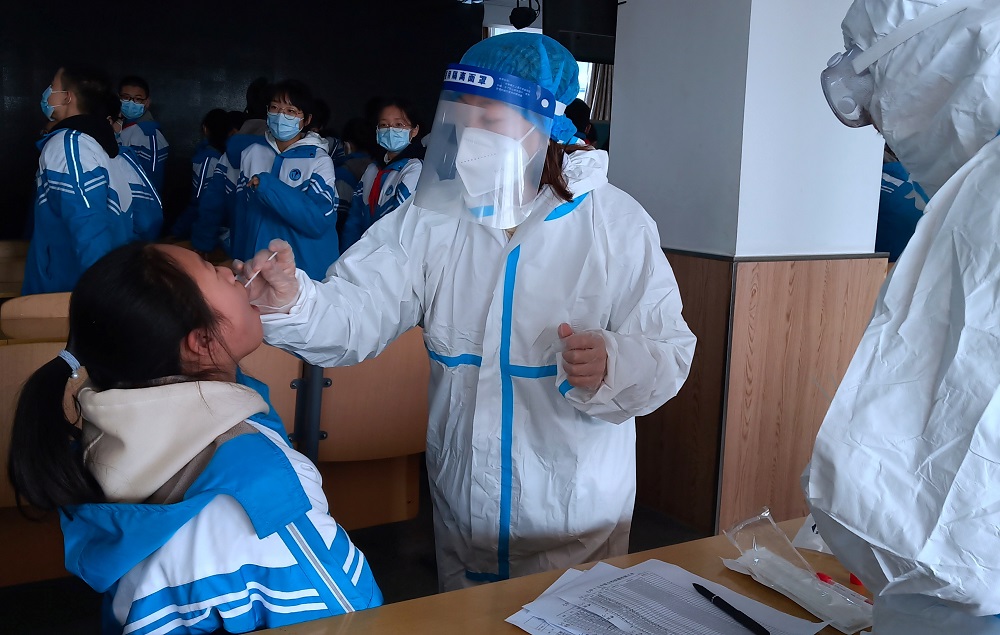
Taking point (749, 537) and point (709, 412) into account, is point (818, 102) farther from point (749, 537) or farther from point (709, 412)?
point (749, 537)

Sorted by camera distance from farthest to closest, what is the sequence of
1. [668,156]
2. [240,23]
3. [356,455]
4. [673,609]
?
[240,23] → [668,156] → [356,455] → [673,609]

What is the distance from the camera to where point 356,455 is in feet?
7.81

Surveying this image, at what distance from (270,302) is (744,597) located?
2.81 ft

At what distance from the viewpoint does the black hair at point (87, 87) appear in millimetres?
3420

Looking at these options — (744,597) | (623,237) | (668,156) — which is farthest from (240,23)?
(744,597)

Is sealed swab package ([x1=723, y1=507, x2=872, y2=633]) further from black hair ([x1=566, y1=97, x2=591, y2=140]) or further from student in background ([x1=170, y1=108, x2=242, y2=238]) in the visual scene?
student in background ([x1=170, y1=108, x2=242, y2=238])

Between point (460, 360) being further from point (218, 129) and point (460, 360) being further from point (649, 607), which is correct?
point (218, 129)

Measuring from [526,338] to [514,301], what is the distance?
Answer: 7 cm

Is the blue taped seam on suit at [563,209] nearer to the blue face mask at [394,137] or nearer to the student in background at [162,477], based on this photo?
the student in background at [162,477]

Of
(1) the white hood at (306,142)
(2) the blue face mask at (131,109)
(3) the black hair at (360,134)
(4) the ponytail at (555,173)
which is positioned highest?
(2) the blue face mask at (131,109)

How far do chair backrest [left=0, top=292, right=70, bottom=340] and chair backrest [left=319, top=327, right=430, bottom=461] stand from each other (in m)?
1.00

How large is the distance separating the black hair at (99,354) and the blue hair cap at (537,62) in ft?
2.32

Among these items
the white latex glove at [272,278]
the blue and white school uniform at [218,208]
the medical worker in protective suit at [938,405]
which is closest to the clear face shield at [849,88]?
the medical worker in protective suit at [938,405]

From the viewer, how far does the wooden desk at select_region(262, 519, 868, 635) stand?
3.56ft
